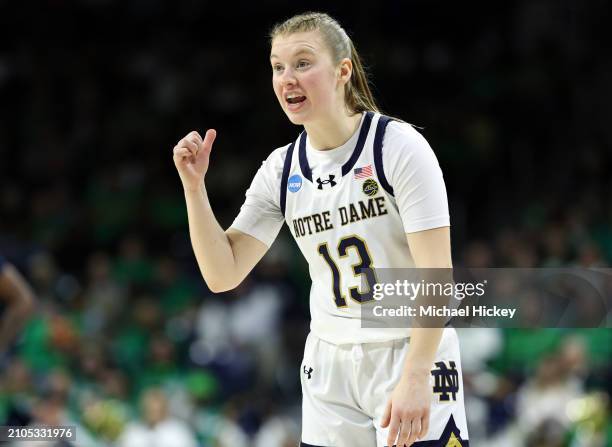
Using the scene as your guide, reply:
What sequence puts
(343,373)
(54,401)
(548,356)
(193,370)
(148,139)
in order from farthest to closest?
(148,139)
(193,370)
(548,356)
(54,401)
(343,373)

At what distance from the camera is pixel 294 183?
3971 mm

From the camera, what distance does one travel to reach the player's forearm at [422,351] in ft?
11.1

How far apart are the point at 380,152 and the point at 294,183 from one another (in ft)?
1.43

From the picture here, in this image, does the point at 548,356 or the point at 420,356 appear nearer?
the point at 420,356

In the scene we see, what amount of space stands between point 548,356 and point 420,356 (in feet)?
18.2

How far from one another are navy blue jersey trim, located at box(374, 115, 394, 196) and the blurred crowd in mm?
4521

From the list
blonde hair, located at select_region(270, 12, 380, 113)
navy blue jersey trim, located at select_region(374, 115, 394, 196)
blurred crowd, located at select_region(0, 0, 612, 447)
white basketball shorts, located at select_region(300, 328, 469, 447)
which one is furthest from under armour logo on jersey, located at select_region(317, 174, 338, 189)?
blurred crowd, located at select_region(0, 0, 612, 447)

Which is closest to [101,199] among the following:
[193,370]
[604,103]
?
[193,370]

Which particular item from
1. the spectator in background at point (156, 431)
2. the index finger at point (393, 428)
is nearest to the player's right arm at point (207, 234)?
the index finger at point (393, 428)

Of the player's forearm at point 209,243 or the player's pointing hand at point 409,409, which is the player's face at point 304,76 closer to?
the player's forearm at point 209,243

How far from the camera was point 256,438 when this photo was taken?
28.9 ft

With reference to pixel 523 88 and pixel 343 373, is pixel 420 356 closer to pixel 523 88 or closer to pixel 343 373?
pixel 343 373

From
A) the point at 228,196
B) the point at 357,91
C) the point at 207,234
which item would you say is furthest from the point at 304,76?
the point at 228,196

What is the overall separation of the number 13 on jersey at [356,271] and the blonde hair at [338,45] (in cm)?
59
